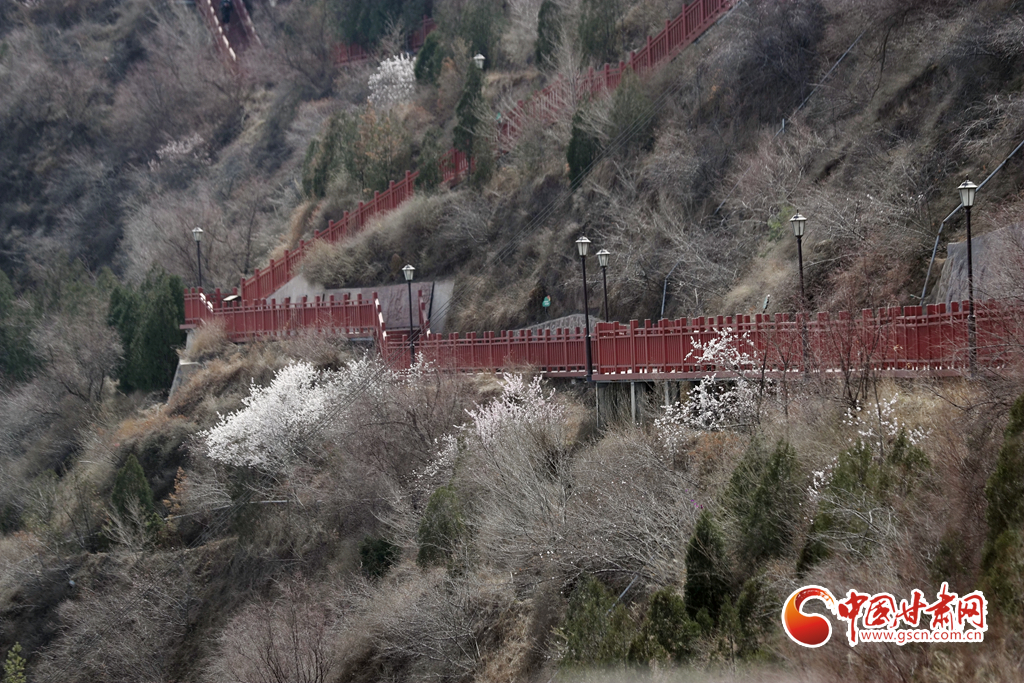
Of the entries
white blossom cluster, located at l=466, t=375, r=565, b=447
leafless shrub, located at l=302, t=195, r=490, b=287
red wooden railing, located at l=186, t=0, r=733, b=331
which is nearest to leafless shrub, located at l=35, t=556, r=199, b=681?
white blossom cluster, located at l=466, t=375, r=565, b=447

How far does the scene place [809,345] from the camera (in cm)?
→ 1520

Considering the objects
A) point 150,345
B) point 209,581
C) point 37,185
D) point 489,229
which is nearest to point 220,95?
point 37,185

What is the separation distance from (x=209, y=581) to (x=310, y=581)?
14.3 feet

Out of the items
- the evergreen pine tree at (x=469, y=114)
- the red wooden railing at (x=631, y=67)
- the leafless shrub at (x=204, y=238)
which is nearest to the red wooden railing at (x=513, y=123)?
the red wooden railing at (x=631, y=67)

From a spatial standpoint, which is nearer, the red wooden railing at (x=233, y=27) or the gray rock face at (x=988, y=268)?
the gray rock face at (x=988, y=268)

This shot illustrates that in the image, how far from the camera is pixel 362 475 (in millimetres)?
21656

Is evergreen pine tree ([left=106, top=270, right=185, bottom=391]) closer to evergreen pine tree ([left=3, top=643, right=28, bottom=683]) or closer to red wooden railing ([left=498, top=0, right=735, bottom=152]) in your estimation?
evergreen pine tree ([left=3, top=643, right=28, bottom=683])

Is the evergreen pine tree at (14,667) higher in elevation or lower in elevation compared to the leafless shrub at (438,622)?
lower

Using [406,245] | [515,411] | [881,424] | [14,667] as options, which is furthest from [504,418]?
[406,245]

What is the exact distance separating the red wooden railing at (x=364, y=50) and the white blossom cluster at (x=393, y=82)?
118 inches

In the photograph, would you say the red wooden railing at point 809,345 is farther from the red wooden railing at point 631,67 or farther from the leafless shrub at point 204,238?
the leafless shrub at point 204,238

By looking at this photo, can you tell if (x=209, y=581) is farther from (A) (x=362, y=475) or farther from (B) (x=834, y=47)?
(B) (x=834, y=47)

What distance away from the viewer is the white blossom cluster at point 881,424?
A: 12578 millimetres

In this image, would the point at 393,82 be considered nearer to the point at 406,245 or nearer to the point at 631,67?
the point at 406,245
